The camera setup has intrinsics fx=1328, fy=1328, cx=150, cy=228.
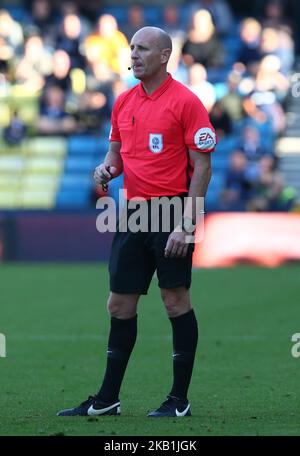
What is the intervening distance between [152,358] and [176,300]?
289cm

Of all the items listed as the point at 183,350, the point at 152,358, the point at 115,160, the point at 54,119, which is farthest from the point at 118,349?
the point at 54,119

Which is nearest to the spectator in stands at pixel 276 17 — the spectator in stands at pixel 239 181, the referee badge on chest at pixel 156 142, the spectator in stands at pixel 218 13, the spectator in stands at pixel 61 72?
the spectator in stands at pixel 218 13

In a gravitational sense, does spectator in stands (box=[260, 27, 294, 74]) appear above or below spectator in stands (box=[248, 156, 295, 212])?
above

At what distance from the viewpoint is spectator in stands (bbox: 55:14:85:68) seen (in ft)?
76.8

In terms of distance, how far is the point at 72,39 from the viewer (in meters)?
23.5

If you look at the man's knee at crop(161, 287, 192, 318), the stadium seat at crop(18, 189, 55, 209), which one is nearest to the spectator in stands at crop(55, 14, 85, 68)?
the stadium seat at crop(18, 189, 55, 209)

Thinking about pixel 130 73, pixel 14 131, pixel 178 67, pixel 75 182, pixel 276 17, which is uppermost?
pixel 276 17

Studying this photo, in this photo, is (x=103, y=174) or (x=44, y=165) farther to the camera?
(x=44, y=165)

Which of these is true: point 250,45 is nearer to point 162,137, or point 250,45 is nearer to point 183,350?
point 162,137

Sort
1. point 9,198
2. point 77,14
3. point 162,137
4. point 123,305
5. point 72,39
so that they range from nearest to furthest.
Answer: point 162,137
point 123,305
point 9,198
point 72,39
point 77,14

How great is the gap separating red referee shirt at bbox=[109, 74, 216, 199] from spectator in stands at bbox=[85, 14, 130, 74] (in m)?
15.5

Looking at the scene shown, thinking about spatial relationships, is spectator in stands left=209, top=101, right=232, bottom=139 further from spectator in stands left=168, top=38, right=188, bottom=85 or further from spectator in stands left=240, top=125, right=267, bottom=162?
spectator in stands left=168, top=38, right=188, bottom=85

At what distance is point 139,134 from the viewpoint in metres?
7.55

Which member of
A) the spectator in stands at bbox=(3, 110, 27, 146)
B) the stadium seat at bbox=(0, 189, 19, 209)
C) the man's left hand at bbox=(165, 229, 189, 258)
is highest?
the man's left hand at bbox=(165, 229, 189, 258)
